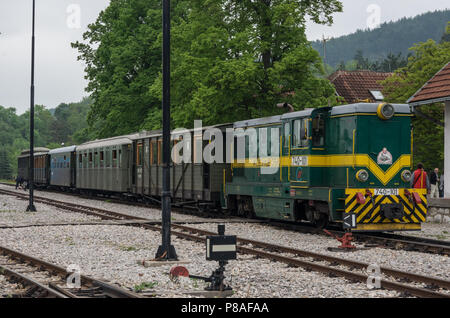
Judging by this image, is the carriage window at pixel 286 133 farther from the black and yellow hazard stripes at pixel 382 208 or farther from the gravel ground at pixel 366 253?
the black and yellow hazard stripes at pixel 382 208

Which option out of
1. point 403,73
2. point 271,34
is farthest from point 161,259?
point 403,73

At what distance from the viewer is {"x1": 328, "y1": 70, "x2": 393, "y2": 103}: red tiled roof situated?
5719 cm

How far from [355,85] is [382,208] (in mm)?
44388

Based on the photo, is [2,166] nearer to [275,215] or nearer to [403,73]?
[403,73]

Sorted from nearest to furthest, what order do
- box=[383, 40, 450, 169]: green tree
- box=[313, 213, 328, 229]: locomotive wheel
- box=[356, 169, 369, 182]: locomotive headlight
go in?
box=[356, 169, 369, 182]: locomotive headlight
box=[313, 213, 328, 229]: locomotive wheel
box=[383, 40, 450, 169]: green tree

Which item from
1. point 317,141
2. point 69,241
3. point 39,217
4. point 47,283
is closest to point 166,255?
point 47,283

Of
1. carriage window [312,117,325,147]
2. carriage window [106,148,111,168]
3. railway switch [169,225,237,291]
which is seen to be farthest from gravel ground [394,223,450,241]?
carriage window [106,148,111,168]

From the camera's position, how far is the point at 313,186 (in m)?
Result: 17.3

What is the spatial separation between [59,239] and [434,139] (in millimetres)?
23835

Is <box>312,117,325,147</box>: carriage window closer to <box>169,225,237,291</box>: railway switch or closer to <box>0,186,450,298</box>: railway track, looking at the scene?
<box>0,186,450,298</box>: railway track

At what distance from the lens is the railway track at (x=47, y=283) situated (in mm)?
8766

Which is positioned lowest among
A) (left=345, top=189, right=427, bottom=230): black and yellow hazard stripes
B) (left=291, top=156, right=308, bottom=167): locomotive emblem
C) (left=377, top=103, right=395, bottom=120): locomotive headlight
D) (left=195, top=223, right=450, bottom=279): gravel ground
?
(left=195, top=223, right=450, bottom=279): gravel ground
